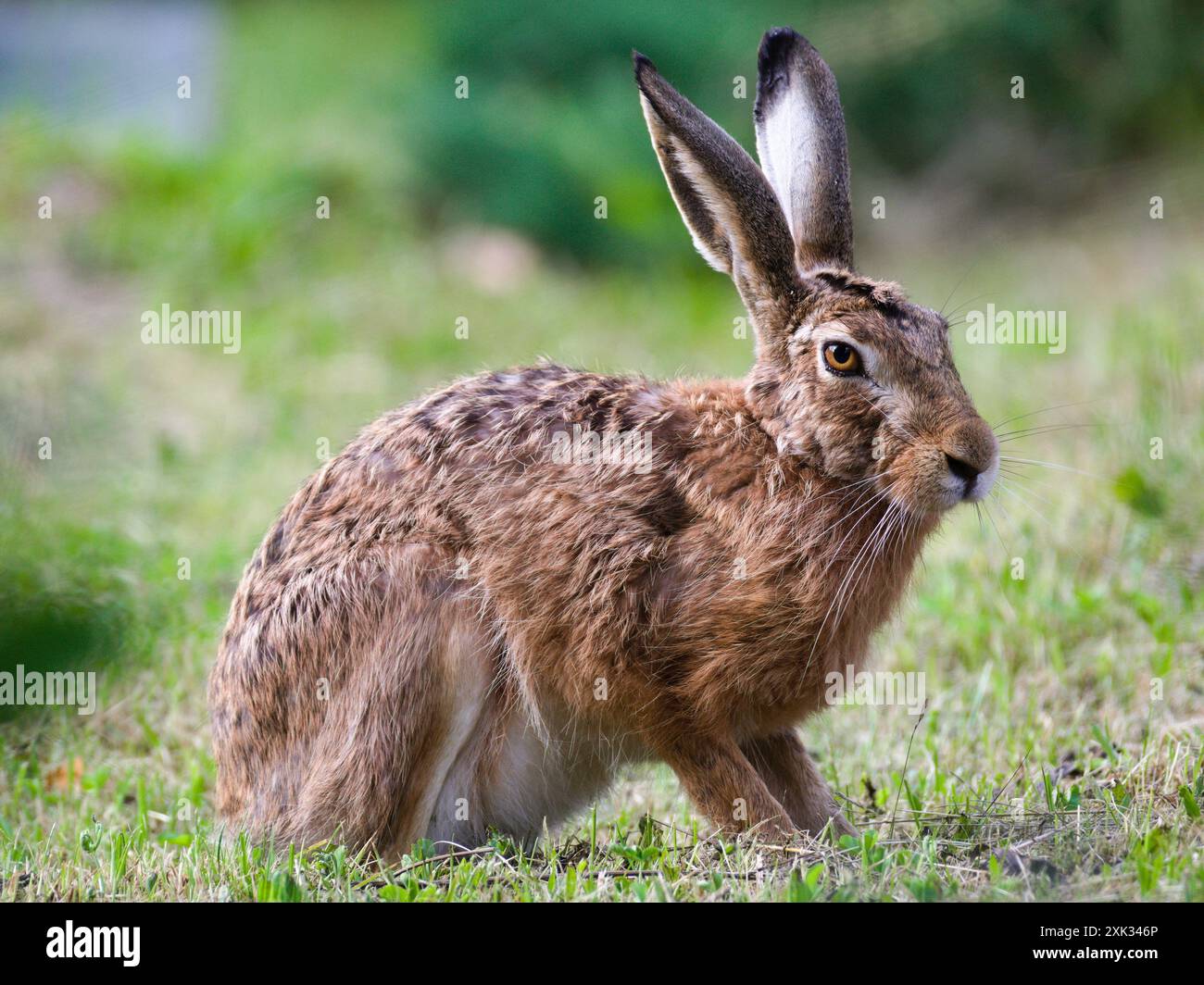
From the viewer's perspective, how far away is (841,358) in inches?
191

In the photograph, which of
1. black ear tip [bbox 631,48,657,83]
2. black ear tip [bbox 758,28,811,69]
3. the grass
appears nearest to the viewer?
the grass

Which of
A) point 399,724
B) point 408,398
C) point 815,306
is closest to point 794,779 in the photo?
point 399,724

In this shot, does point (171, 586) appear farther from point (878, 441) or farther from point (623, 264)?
point (623, 264)

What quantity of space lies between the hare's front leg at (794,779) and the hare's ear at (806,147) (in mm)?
1699

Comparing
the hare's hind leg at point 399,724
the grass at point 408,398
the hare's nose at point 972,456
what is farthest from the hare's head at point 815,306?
the hare's hind leg at point 399,724

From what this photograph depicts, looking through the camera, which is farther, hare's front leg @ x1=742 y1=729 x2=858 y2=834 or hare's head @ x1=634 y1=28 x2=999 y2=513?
hare's front leg @ x1=742 y1=729 x2=858 y2=834

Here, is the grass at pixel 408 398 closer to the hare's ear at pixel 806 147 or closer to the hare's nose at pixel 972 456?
the hare's nose at pixel 972 456

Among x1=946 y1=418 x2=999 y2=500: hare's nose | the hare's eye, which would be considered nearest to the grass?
x1=946 y1=418 x2=999 y2=500: hare's nose

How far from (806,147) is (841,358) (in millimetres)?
888

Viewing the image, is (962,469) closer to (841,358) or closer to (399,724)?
(841,358)

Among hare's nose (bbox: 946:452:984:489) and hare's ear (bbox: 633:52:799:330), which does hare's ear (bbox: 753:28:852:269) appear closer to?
hare's ear (bbox: 633:52:799:330)

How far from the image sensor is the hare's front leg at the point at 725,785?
473 cm

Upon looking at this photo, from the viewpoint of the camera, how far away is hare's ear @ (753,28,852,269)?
521cm
